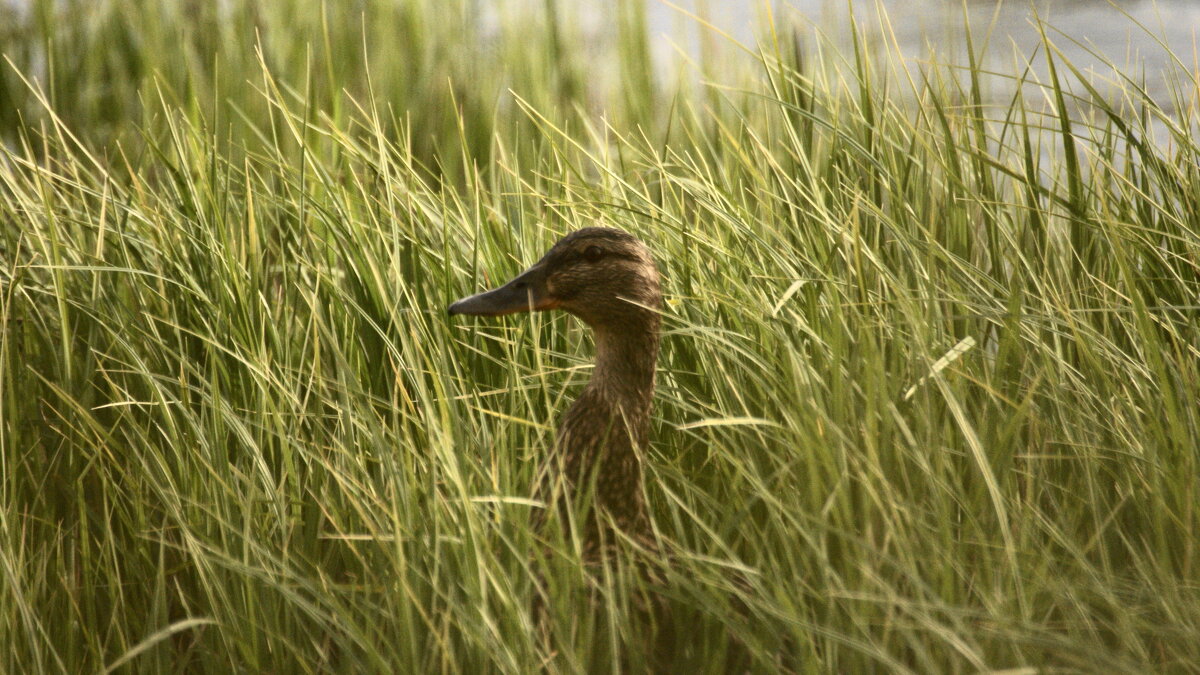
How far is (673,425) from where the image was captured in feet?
6.96

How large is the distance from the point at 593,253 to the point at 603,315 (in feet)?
0.34

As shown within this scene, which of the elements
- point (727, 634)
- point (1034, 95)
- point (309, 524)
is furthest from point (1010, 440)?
point (1034, 95)

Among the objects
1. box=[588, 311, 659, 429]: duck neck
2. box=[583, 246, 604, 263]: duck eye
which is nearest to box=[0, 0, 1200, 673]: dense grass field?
box=[588, 311, 659, 429]: duck neck

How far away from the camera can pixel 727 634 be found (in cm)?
182

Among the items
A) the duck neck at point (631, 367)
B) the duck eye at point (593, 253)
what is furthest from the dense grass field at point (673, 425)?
the duck eye at point (593, 253)

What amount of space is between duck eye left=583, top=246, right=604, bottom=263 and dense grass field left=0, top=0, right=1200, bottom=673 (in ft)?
0.56

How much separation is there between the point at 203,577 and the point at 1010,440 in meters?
1.23

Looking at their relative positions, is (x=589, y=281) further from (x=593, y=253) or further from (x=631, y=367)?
(x=631, y=367)

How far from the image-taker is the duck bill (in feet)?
7.00

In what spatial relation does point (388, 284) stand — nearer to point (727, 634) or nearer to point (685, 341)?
point (685, 341)

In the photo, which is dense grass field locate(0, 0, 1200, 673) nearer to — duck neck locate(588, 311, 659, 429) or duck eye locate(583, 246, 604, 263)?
duck neck locate(588, 311, 659, 429)

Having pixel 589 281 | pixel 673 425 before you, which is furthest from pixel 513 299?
pixel 673 425

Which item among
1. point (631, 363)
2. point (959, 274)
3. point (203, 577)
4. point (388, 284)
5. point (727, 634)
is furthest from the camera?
point (388, 284)

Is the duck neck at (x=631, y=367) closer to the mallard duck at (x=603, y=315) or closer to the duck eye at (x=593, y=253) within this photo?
the mallard duck at (x=603, y=315)
